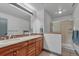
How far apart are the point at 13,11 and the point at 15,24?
1.00 ft

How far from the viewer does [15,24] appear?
1.73m

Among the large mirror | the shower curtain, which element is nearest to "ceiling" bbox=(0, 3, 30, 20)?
the large mirror

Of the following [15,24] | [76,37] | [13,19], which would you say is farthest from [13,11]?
[76,37]

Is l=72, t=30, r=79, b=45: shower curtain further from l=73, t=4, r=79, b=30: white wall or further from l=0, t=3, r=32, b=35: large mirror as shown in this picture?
l=0, t=3, r=32, b=35: large mirror

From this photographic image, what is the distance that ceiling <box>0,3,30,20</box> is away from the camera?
1.51 metres

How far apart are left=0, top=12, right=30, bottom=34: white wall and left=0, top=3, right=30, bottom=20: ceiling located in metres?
0.08

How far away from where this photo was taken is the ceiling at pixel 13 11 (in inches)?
59.4

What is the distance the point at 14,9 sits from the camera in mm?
1705

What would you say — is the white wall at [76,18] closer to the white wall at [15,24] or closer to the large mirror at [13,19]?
the large mirror at [13,19]

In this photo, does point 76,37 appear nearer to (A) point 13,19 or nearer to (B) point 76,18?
(B) point 76,18

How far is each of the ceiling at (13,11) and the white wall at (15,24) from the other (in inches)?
3.2

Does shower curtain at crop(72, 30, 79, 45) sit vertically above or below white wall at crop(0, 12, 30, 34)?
below

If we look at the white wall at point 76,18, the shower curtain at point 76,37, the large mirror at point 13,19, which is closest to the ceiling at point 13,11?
the large mirror at point 13,19

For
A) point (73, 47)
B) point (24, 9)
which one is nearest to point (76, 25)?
point (73, 47)
